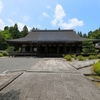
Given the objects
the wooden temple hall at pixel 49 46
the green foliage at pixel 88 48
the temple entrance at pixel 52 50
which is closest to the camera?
the green foliage at pixel 88 48

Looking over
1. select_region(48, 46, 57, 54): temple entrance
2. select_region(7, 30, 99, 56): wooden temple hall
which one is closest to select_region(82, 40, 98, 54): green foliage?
select_region(7, 30, 99, 56): wooden temple hall

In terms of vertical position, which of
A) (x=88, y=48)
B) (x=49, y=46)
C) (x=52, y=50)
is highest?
(x=49, y=46)

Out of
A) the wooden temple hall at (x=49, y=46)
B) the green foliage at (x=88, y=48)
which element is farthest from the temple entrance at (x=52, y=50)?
the green foliage at (x=88, y=48)

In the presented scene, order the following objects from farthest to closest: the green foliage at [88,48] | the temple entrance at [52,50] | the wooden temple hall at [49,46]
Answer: the temple entrance at [52,50], the wooden temple hall at [49,46], the green foliage at [88,48]

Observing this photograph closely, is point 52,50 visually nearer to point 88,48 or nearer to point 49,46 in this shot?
point 49,46

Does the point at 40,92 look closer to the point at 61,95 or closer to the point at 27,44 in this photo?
the point at 61,95

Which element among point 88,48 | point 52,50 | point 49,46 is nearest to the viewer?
point 88,48

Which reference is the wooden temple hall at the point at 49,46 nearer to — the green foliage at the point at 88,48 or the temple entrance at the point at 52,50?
the temple entrance at the point at 52,50

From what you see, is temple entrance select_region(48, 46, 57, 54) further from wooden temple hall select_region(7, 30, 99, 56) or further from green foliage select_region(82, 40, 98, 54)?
green foliage select_region(82, 40, 98, 54)

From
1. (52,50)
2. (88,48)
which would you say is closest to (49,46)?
(52,50)

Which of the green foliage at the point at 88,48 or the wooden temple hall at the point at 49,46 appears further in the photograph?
the wooden temple hall at the point at 49,46

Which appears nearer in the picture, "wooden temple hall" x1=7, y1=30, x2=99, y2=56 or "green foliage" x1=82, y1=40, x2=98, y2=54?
"green foliage" x1=82, y1=40, x2=98, y2=54

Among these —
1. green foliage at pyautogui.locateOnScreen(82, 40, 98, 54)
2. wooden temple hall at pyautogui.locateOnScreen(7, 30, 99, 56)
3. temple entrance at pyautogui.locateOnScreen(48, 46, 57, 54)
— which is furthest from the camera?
temple entrance at pyautogui.locateOnScreen(48, 46, 57, 54)

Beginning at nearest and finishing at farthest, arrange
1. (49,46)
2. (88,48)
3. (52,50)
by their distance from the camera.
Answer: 1. (88,48)
2. (49,46)
3. (52,50)
